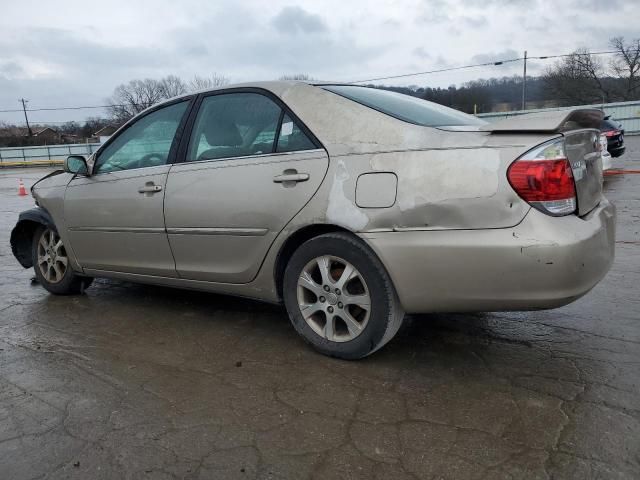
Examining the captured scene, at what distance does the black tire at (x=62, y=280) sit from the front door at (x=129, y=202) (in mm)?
306

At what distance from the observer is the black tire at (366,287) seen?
9.11ft

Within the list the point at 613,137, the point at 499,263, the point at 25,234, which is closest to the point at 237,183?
the point at 499,263

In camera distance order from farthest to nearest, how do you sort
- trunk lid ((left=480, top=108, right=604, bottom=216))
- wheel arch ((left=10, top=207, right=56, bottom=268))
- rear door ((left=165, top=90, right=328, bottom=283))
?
wheel arch ((left=10, top=207, right=56, bottom=268)) < rear door ((left=165, top=90, right=328, bottom=283)) < trunk lid ((left=480, top=108, right=604, bottom=216))

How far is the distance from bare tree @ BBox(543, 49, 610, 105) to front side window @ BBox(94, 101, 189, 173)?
57.6 metres

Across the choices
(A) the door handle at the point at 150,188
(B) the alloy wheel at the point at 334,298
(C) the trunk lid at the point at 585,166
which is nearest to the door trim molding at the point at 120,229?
(A) the door handle at the point at 150,188

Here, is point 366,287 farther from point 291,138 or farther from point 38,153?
point 38,153

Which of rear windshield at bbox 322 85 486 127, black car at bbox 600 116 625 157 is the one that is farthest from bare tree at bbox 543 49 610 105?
rear windshield at bbox 322 85 486 127

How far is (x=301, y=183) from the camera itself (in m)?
2.96

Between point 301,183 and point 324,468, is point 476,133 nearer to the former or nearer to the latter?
point 301,183

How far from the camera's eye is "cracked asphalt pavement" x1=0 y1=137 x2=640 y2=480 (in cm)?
211

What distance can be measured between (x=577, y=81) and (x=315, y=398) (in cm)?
6508

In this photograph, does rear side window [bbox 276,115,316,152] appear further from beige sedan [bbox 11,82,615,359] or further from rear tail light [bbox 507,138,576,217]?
rear tail light [bbox 507,138,576,217]

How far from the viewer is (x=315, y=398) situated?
8.61 ft

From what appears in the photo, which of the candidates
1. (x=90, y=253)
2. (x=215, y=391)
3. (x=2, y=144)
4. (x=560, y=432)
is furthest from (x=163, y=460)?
(x=2, y=144)
